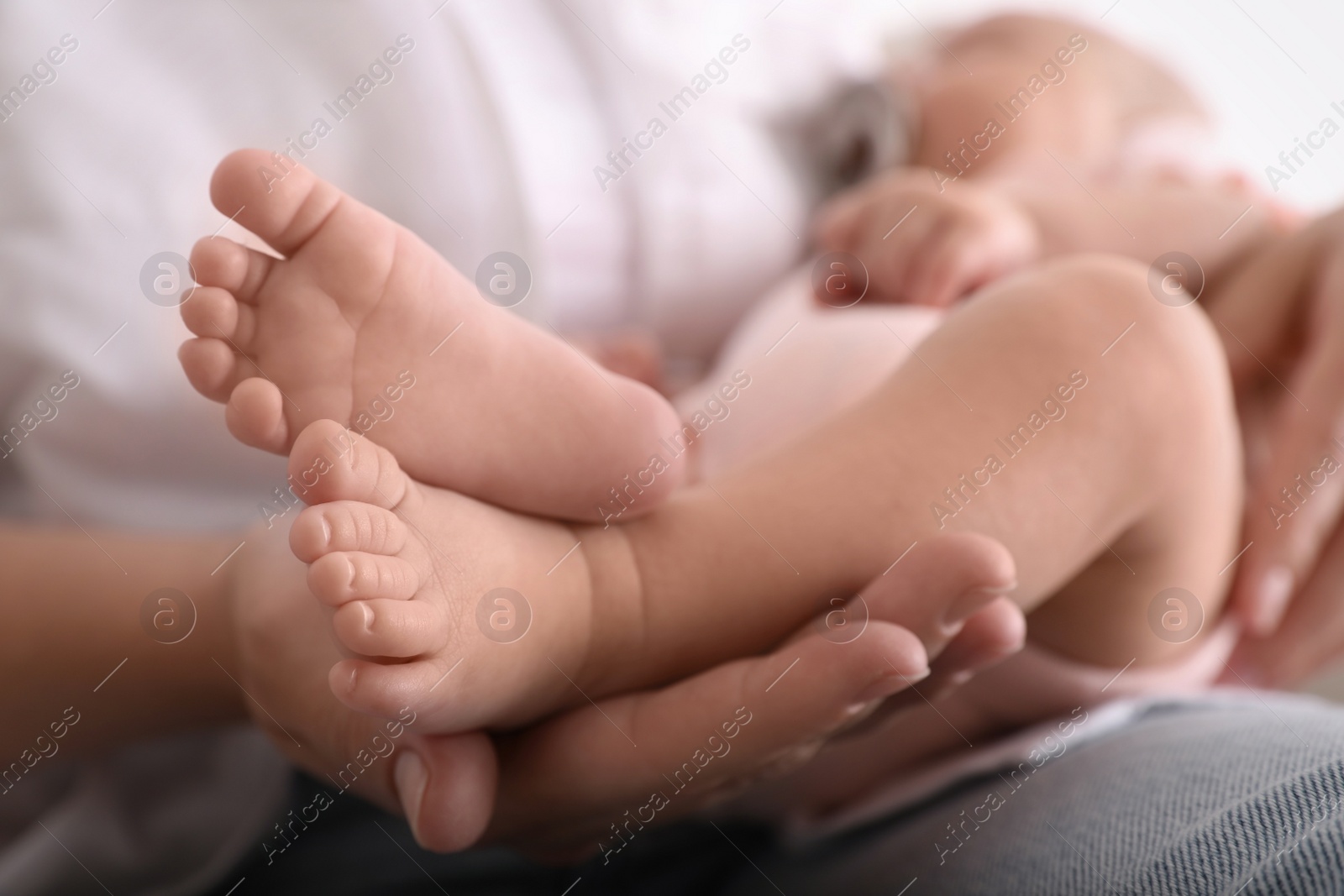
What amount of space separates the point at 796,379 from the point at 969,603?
32cm

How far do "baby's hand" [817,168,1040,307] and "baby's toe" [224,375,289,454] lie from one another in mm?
626

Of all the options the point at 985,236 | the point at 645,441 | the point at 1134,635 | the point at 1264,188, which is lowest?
the point at 1264,188

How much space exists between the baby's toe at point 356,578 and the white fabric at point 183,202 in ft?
1.15

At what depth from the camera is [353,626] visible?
1.18 ft

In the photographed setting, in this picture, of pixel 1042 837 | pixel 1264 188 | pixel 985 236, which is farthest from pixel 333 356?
pixel 1264 188

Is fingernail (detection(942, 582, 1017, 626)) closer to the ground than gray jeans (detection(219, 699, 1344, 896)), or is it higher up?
higher up

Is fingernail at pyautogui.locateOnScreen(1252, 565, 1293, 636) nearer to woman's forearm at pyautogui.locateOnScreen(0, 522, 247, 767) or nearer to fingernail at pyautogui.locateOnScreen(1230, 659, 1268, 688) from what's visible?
fingernail at pyautogui.locateOnScreen(1230, 659, 1268, 688)

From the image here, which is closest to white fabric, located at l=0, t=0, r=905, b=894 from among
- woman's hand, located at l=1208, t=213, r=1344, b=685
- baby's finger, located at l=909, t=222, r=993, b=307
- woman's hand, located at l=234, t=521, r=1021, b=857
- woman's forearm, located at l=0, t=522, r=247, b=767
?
woman's forearm, located at l=0, t=522, r=247, b=767

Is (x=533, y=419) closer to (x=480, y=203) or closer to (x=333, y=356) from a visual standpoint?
(x=333, y=356)

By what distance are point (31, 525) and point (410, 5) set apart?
1.59ft

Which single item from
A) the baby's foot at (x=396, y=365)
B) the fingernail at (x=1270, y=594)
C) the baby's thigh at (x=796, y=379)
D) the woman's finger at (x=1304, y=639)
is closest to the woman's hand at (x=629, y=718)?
the baby's foot at (x=396, y=365)

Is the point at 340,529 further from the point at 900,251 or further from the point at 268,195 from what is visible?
the point at 900,251

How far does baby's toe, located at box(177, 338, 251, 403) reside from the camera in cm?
41

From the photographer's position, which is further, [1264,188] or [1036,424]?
[1264,188]
